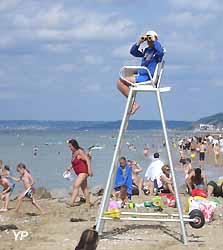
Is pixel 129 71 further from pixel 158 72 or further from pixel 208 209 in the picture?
pixel 208 209

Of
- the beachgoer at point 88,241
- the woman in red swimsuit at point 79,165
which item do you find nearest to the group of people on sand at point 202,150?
the woman in red swimsuit at point 79,165

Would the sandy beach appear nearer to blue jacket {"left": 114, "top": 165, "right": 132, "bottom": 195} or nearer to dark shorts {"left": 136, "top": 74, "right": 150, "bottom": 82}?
blue jacket {"left": 114, "top": 165, "right": 132, "bottom": 195}

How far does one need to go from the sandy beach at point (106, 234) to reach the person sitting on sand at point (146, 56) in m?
2.03

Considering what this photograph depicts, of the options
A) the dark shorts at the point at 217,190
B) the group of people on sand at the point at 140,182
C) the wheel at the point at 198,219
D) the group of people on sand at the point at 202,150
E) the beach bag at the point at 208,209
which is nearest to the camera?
the wheel at the point at 198,219

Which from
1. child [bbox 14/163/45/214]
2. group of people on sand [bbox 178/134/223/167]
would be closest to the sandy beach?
child [bbox 14/163/45/214]

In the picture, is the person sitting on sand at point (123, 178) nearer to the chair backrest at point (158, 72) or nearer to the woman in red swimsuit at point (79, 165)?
the woman in red swimsuit at point (79, 165)

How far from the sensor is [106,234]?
36.6 ft

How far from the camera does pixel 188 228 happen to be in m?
12.1

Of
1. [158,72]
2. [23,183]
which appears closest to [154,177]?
[23,183]

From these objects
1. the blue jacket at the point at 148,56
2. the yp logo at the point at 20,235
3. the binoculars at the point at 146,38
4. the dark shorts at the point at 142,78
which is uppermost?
the binoculars at the point at 146,38

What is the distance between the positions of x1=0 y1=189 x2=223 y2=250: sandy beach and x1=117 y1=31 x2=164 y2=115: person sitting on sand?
2034mm

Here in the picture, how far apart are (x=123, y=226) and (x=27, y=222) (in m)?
2.06

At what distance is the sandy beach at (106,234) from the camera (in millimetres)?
10352

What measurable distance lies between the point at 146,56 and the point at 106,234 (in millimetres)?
3049
